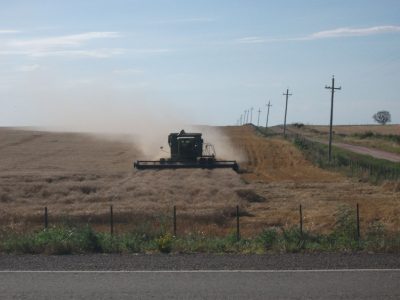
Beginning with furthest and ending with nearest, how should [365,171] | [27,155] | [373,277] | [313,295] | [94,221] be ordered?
1. [27,155]
2. [365,171]
3. [94,221]
4. [373,277]
5. [313,295]

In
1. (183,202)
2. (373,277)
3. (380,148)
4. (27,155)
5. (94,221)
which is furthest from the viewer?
(380,148)

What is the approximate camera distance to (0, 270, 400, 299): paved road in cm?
983

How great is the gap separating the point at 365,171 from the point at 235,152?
2654 centimetres

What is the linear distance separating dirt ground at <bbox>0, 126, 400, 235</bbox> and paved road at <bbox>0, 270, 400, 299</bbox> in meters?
9.55

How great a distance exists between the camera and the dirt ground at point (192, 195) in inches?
1018

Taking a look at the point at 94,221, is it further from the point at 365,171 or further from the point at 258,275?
the point at 365,171

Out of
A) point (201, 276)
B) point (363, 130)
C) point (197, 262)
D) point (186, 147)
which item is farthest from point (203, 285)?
point (363, 130)

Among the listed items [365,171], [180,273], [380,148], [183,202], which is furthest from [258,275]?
[380,148]

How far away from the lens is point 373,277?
11.1m

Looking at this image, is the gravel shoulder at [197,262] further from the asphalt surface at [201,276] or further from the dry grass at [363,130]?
the dry grass at [363,130]

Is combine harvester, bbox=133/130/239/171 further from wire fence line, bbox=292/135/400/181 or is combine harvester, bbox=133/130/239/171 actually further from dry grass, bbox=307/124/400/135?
dry grass, bbox=307/124/400/135

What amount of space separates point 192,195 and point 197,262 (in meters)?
21.7

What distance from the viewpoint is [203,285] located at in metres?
10.5

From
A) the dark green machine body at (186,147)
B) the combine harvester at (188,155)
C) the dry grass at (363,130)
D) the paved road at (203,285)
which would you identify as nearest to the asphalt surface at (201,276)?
the paved road at (203,285)
